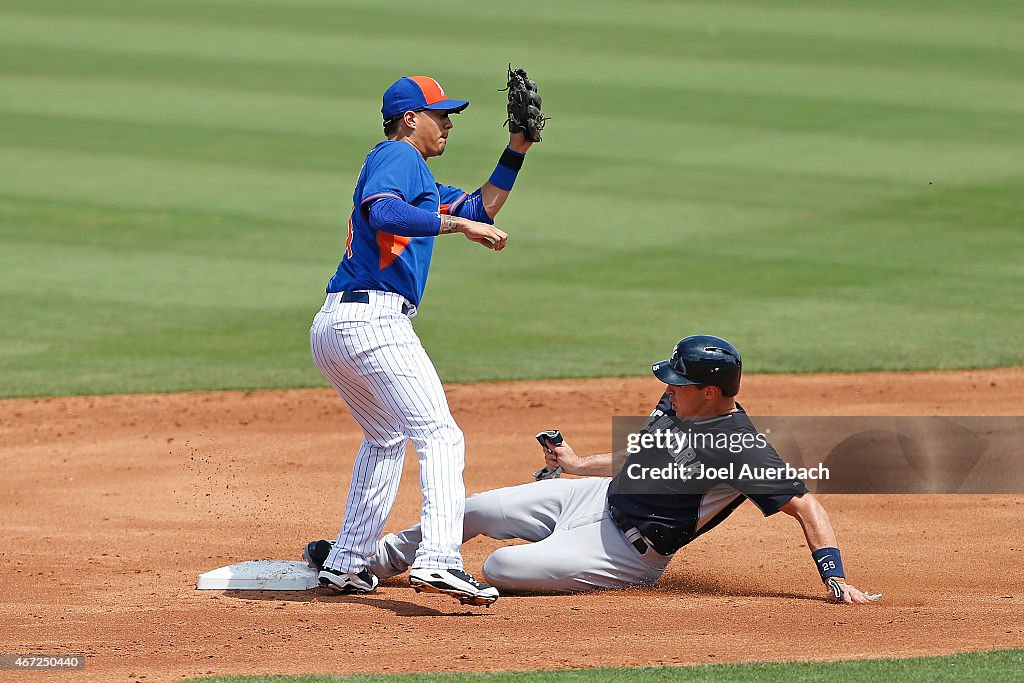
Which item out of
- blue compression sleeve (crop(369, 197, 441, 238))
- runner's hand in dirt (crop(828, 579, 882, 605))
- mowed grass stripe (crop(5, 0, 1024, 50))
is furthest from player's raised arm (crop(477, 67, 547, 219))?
mowed grass stripe (crop(5, 0, 1024, 50))

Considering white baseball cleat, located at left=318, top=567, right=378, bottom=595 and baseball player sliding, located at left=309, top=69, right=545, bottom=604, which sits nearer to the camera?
baseball player sliding, located at left=309, top=69, right=545, bottom=604

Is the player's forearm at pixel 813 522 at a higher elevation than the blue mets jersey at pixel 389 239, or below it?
below

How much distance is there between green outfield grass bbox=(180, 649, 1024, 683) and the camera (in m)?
4.38

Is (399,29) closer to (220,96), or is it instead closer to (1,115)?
(220,96)

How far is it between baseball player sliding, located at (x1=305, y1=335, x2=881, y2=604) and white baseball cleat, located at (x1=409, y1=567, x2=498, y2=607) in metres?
0.38

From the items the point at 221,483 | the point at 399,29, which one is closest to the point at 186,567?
the point at 221,483

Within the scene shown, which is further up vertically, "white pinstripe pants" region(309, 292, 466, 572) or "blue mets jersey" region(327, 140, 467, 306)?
"blue mets jersey" region(327, 140, 467, 306)

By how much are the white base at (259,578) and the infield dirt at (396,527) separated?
9cm

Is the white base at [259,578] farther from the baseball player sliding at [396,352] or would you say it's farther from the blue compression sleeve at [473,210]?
the blue compression sleeve at [473,210]

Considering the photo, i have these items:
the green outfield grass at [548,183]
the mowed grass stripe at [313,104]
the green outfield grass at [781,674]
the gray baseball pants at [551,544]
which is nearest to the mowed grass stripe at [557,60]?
the green outfield grass at [548,183]

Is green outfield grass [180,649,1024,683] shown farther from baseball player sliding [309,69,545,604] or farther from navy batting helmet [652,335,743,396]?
navy batting helmet [652,335,743,396]

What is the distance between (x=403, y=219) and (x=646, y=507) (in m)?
1.47

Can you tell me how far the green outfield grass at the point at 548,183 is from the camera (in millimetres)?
10906

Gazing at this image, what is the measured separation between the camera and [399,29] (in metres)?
21.3
